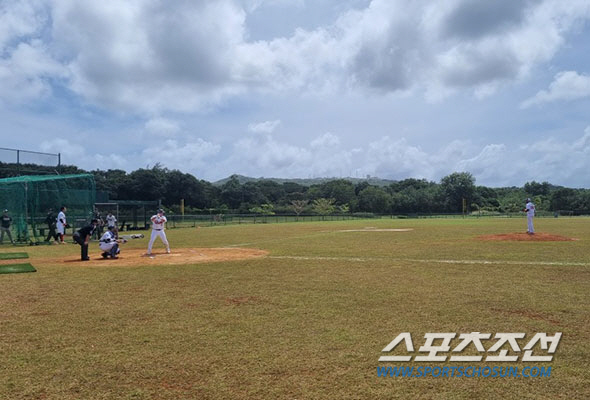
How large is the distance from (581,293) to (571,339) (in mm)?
3323

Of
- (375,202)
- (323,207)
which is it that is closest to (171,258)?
(323,207)

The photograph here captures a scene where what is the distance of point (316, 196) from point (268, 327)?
12168 cm

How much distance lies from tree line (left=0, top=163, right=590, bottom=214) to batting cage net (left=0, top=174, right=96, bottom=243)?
48.0 meters

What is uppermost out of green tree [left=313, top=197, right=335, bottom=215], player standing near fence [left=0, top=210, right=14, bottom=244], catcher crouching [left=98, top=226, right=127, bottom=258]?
green tree [left=313, top=197, right=335, bottom=215]

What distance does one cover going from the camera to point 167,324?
6156 millimetres

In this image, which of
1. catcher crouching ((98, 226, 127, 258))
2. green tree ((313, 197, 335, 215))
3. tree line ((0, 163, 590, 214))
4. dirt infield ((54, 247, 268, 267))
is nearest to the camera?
dirt infield ((54, 247, 268, 267))

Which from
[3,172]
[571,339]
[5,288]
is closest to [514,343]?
[571,339]

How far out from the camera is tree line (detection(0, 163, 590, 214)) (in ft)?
267

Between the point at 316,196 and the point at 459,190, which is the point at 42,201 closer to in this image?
the point at 459,190

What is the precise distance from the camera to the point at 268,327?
5.91 metres

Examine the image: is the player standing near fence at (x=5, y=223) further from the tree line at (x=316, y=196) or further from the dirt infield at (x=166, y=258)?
the tree line at (x=316, y=196)

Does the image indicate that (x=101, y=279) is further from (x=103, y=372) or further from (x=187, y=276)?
(x=103, y=372)

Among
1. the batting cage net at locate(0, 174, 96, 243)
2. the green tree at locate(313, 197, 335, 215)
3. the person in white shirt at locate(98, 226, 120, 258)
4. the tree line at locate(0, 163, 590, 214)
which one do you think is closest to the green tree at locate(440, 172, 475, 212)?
the tree line at locate(0, 163, 590, 214)

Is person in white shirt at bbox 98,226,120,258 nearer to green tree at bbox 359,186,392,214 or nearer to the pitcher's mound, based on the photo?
the pitcher's mound
